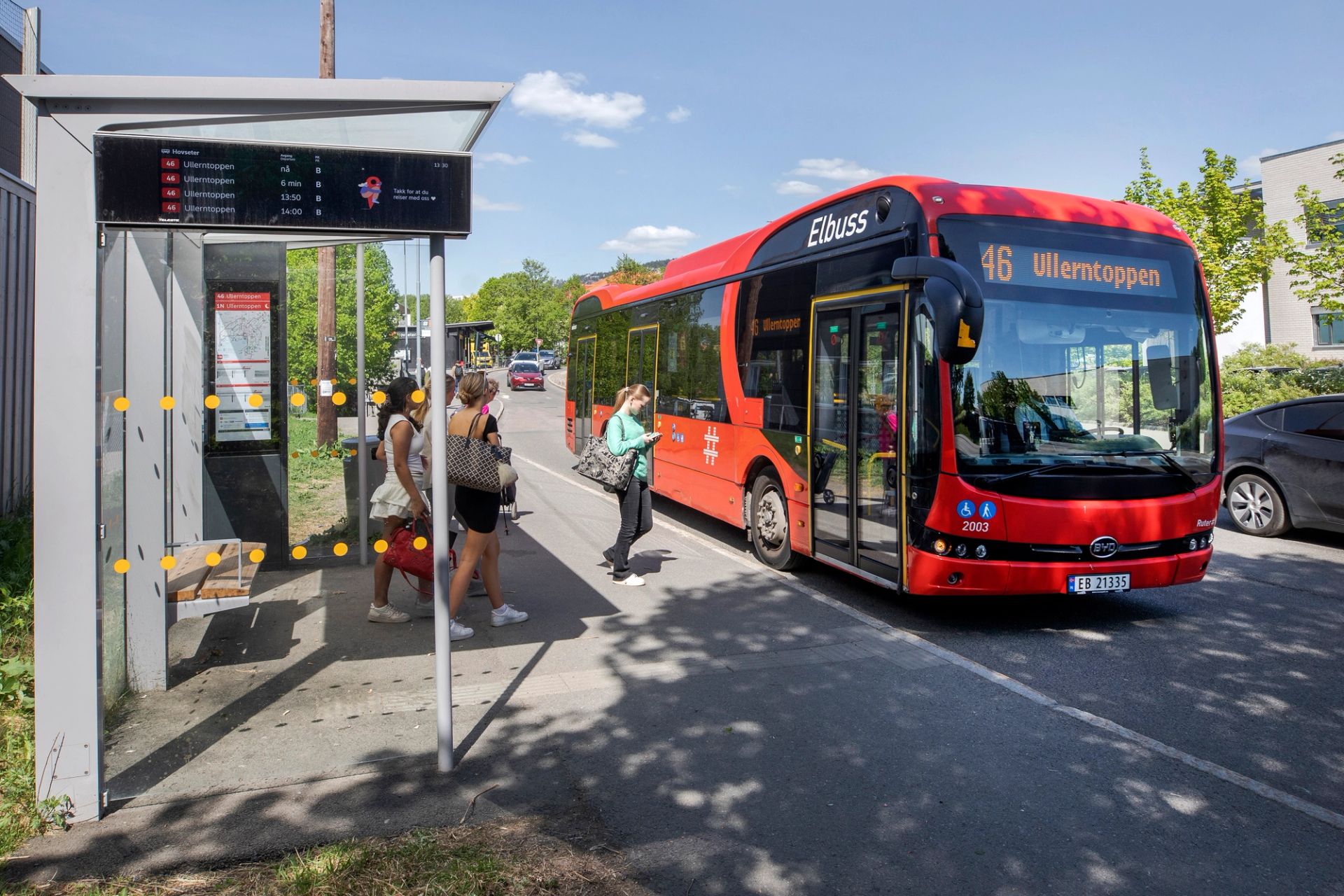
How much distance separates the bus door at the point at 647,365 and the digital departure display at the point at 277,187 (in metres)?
7.60

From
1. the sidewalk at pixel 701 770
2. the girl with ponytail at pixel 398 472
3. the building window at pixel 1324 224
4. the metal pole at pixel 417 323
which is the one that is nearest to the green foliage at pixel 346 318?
the metal pole at pixel 417 323

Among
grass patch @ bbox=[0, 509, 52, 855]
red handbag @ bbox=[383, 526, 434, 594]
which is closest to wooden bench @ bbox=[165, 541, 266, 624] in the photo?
grass patch @ bbox=[0, 509, 52, 855]

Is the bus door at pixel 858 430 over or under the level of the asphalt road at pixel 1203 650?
over

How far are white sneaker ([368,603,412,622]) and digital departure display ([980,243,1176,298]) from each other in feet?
15.7

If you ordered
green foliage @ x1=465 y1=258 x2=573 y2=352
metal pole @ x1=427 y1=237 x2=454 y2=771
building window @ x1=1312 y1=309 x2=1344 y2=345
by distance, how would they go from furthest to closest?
green foliage @ x1=465 y1=258 x2=573 y2=352, building window @ x1=1312 y1=309 x2=1344 y2=345, metal pole @ x1=427 y1=237 x2=454 y2=771

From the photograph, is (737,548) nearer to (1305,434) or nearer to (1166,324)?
(1166,324)

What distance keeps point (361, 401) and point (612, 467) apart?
2.48m

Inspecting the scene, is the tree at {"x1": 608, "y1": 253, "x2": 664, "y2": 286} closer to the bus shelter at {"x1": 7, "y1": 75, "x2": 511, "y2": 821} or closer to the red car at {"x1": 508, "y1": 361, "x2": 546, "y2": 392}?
the red car at {"x1": 508, "y1": 361, "x2": 546, "y2": 392}

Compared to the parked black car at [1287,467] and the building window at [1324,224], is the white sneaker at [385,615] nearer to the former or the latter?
the parked black car at [1287,467]

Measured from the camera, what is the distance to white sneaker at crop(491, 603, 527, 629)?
693 cm

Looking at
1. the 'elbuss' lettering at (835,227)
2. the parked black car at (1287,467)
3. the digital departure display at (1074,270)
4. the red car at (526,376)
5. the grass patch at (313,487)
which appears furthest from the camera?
the red car at (526,376)

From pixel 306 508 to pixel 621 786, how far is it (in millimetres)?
7277

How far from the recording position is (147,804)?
407 centimetres

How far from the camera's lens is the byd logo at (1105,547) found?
643cm
